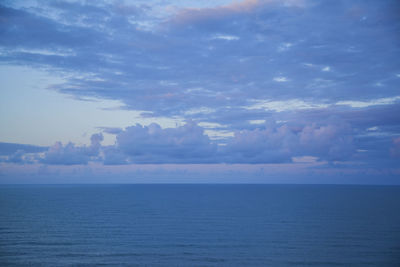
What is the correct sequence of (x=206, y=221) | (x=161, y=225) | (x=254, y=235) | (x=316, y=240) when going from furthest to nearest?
(x=206, y=221) → (x=161, y=225) → (x=254, y=235) → (x=316, y=240)

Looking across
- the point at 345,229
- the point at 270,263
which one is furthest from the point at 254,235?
the point at 345,229

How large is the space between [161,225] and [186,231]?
8934 millimetres

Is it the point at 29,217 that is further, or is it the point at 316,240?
the point at 29,217

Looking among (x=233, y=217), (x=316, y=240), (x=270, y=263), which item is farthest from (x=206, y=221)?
(x=270, y=263)

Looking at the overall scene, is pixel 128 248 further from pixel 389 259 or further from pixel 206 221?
pixel 389 259

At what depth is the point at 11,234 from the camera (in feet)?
189

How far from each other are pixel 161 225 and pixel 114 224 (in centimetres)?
1106

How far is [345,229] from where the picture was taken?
212 feet

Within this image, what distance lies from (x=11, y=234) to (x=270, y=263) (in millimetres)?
48247

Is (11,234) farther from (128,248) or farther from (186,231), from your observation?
(186,231)

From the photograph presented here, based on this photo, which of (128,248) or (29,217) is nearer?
(128,248)

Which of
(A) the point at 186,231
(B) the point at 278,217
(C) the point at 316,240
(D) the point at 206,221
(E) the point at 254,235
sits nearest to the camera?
(C) the point at 316,240

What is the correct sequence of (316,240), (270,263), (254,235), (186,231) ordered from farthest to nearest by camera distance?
(186,231)
(254,235)
(316,240)
(270,263)

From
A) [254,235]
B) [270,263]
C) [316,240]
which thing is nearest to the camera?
[270,263]
